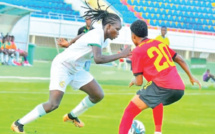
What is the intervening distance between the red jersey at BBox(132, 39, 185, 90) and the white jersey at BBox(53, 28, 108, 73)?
1121 mm

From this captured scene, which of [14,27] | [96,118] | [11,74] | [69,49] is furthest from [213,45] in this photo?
[69,49]

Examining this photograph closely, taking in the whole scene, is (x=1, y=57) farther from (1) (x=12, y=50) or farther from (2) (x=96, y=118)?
(2) (x=96, y=118)

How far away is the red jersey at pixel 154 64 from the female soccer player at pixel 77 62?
57cm

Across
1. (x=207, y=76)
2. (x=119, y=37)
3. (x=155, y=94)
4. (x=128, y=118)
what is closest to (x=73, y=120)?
(x=128, y=118)

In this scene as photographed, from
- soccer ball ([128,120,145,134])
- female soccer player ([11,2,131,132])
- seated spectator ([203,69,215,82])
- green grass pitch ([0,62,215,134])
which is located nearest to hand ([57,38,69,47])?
female soccer player ([11,2,131,132])

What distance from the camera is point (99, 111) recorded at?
1335cm

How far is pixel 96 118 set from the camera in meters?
12.0

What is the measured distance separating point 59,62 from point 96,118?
114 inches

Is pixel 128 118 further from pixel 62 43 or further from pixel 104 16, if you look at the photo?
pixel 62 43

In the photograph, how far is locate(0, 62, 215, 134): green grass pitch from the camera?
10.5 meters

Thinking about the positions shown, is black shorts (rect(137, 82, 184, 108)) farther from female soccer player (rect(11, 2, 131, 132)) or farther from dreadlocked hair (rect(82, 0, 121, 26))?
dreadlocked hair (rect(82, 0, 121, 26))

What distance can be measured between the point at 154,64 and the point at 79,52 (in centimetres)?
159

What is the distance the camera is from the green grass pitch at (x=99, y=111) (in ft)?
34.3

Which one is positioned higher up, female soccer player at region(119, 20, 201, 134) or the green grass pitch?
female soccer player at region(119, 20, 201, 134)
